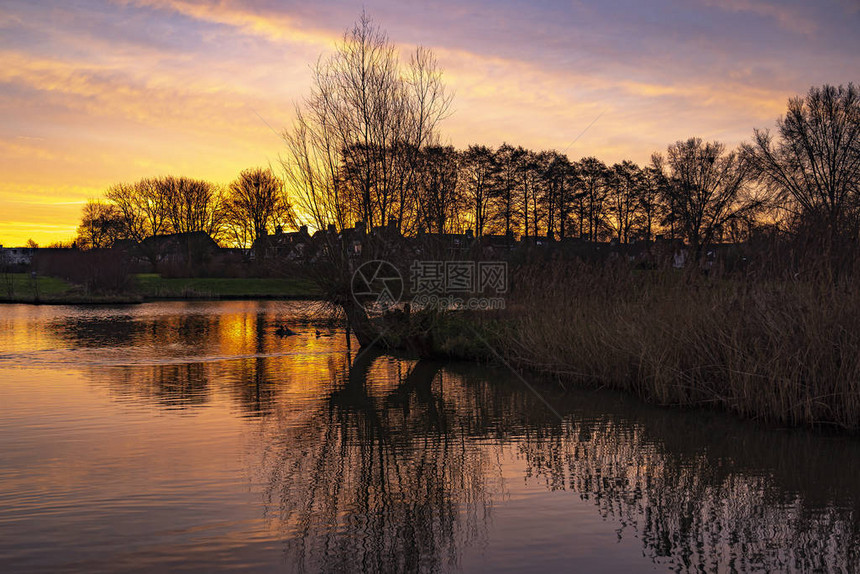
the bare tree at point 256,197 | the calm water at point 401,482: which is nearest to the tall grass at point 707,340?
the calm water at point 401,482

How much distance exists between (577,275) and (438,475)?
8905 mm

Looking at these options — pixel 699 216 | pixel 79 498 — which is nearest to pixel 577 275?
pixel 79 498

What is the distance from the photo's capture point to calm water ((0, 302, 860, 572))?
5746 mm

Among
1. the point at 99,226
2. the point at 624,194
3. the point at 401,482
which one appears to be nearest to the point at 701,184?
the point at 624,194

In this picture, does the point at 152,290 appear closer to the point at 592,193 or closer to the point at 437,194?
the point at 592,193

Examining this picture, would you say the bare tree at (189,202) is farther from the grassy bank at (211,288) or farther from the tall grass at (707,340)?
the tall grass at (707,340)

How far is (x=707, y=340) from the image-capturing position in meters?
11.2

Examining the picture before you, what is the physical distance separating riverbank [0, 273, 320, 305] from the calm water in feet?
93.0

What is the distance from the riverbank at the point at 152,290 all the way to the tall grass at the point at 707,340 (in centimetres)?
2678

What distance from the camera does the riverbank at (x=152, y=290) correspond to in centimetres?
4447

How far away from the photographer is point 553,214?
5456 cm

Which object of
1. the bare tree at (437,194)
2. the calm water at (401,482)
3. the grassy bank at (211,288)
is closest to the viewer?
the calm water at (401,482)

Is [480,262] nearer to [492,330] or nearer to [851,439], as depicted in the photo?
[492,330]

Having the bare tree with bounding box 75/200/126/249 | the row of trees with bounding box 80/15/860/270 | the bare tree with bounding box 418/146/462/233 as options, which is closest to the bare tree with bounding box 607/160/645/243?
the row of trees with bounding box 80/15/860/270
